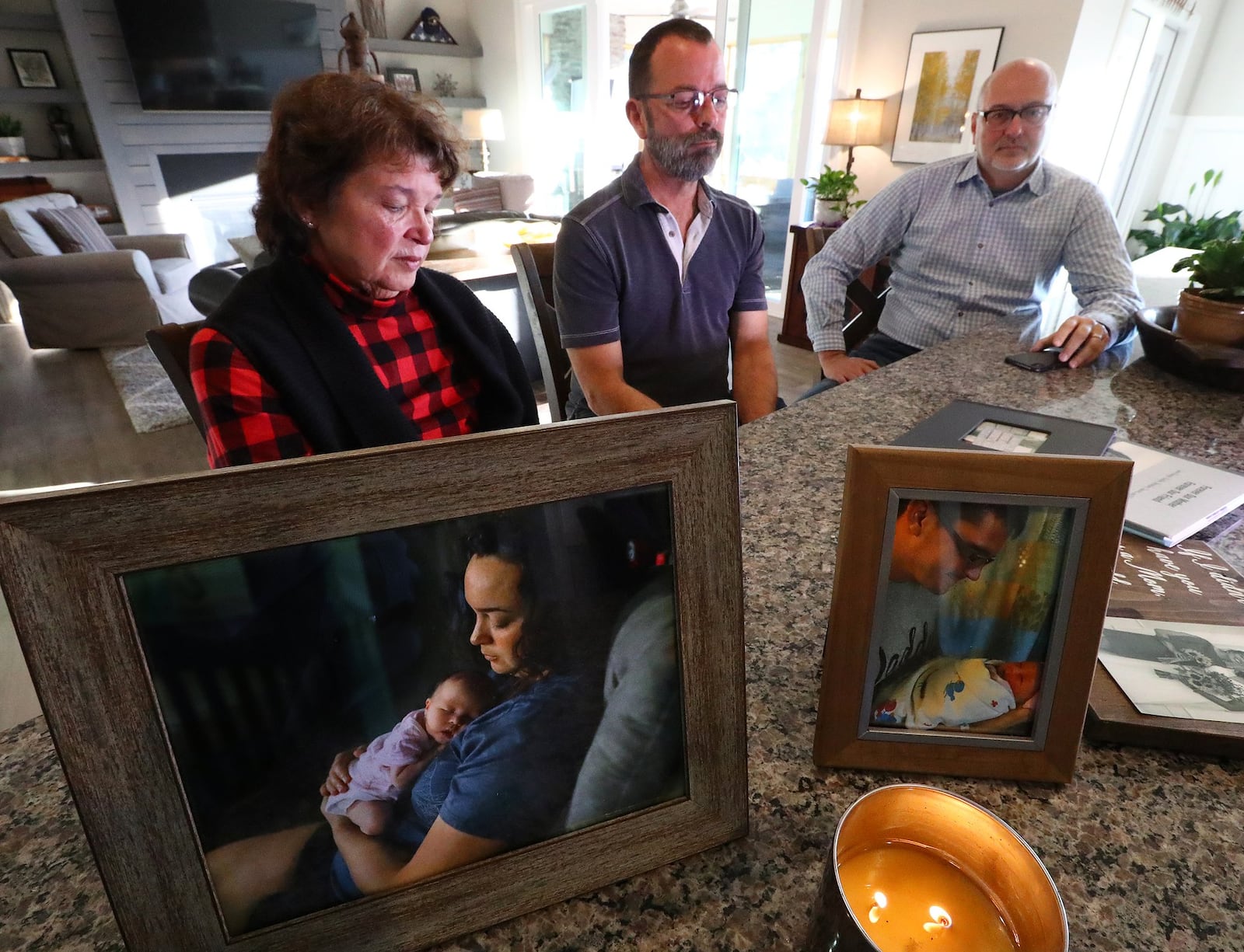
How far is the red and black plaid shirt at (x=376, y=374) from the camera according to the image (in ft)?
2.98

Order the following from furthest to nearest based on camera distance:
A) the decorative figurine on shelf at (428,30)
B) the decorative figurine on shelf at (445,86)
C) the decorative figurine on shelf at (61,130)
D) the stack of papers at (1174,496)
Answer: the decorative figurine on shelf at (445,86) → the decorative figurine on shelf at (428,30) → the decorative figurine on shelf at (61,130) → the stack of papers at (1174,496)

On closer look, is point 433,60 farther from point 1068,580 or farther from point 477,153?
point 1068,580

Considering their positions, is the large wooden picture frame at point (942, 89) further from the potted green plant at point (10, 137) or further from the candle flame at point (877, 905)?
the potted green plant at point (10, 137)

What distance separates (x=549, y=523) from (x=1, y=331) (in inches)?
241

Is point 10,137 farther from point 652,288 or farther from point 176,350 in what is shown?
point 652,288

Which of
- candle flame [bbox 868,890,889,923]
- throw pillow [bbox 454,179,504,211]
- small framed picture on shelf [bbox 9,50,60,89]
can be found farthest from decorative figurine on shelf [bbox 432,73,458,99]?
candle flame [bbox 868,890,889,923]

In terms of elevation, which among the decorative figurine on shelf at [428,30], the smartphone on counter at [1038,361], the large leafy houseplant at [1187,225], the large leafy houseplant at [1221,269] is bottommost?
the large leafy houseplant at [1187,225]

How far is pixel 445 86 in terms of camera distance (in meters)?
7.39

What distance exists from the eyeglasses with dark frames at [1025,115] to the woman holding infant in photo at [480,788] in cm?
212

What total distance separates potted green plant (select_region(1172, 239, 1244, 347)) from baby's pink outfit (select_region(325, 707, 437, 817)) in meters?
1.39

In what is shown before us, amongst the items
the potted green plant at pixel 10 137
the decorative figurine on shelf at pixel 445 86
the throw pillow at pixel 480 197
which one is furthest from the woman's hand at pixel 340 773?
the decorative figurine on shelf at pixel 445 86

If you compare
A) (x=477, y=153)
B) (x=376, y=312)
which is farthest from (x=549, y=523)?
(x=477, y=153)

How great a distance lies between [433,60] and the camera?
7262 millimetres

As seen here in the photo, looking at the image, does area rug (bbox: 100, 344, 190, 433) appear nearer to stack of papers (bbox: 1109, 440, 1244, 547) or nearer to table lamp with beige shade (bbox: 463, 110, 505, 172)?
stack of papers (bbox: 1109, 440, 1244, 547)
